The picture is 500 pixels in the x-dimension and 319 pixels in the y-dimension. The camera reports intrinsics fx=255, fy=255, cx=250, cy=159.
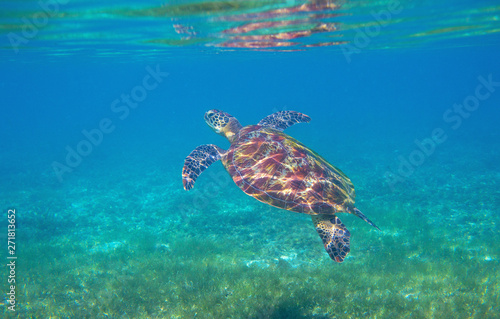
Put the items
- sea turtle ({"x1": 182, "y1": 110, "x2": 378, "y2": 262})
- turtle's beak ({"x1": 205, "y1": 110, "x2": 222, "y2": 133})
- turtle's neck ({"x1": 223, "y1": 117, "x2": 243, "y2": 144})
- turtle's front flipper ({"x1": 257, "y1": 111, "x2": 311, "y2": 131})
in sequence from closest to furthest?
sea turtle ({"x1": 182, "y1": 110, "x2": 378, "y2": 262})
turtle's neck ({"x1": 223, "y1": 117, "x2": 243, "y2": 144})
turtle's beak ({"x1": 205, "y1": 110, "x2": 222, "y2": 133})
turtle's front flipper ({"x1": 257, "y1": 111, "x2": 311, "y2": 131})

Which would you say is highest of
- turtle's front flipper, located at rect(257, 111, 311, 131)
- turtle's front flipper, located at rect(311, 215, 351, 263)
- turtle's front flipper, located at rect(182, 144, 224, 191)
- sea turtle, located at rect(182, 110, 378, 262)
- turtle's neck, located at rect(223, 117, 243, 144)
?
turtle's front flipper, located at rect(257, 111, 311, 131)

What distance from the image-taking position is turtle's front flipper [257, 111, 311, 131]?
11383mm

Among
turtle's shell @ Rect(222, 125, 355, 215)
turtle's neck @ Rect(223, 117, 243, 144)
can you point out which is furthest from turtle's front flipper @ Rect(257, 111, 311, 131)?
turtle's shell @ Rect(222, 125, 355, 215)

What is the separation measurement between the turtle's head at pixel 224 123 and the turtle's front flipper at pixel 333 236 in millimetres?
5395

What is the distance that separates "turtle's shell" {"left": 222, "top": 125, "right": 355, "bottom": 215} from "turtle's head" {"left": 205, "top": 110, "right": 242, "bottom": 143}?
290cm

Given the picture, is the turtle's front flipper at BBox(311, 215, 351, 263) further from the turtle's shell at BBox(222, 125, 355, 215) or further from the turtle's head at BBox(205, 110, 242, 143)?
the turtle's head at BBox(205, 110, 242, 143)

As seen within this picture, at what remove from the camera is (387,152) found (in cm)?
2409

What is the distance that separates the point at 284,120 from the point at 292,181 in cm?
552

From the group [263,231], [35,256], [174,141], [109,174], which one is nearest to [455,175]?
[263,231]

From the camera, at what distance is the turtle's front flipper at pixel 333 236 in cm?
581

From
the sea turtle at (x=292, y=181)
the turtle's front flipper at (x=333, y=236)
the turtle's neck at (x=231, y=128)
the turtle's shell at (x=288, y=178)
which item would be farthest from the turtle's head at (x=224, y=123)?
the turtle's front flipper at (x=333, y=236)

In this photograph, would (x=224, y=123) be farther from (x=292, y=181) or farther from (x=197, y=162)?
(x=292, y=181)

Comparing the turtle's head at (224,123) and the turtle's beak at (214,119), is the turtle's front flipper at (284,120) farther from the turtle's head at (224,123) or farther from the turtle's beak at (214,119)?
the turtle's beak at (214,119)

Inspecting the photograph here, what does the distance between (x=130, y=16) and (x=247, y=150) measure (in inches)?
417
